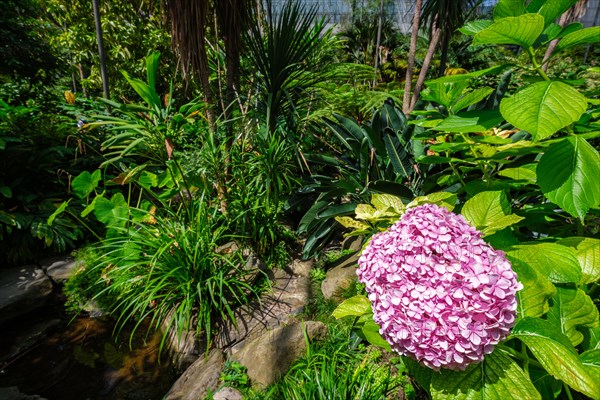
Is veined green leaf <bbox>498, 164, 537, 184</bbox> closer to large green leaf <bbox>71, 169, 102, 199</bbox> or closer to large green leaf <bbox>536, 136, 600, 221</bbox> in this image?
large green leaf <bbox>536, 136, 600, 221</bbox>

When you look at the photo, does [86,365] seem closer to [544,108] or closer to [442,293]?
[442,293]

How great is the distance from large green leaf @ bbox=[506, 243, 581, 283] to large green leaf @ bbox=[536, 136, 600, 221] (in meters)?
0.09

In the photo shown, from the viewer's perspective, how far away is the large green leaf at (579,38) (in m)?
0.61

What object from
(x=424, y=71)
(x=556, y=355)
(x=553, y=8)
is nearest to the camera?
(x=556, y=355)

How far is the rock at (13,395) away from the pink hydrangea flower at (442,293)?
2.20 metres

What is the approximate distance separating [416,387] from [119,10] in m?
6.03

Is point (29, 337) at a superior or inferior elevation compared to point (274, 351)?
inferior

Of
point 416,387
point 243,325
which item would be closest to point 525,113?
point 416,387

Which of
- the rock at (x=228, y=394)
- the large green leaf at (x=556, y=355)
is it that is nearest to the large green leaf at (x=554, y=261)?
the large green leaf at (x=556, y=355)

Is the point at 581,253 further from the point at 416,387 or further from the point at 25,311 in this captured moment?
the point at 25,311

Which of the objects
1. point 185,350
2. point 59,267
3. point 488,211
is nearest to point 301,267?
point 185,350

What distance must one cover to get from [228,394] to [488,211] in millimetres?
1517

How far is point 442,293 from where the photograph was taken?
58 centimetres

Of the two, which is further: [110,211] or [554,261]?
[110,211]
